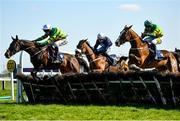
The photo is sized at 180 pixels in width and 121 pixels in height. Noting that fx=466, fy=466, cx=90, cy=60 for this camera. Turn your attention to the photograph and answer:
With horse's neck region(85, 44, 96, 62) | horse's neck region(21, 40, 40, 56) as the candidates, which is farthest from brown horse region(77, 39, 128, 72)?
horse's neck region(21, 40, 40, 56)

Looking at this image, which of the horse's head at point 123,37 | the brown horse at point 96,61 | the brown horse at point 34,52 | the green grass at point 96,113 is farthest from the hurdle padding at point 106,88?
the horse's head at point 123,37

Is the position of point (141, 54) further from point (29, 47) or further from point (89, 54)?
point (29, 47)

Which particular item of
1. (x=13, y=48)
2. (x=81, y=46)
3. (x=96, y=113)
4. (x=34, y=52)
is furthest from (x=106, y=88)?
(x=13, y=48)

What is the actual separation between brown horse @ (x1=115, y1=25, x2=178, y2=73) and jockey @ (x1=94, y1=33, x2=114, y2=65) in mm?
781

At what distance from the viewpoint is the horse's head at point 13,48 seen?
16.7 metres

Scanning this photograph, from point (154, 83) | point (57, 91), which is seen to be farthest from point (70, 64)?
point (154, 83)

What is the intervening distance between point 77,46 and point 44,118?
7.57m

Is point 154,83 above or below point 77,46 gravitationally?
below

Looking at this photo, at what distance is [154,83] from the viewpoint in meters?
11.9

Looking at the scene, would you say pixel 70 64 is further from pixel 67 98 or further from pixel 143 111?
pixel 143 111

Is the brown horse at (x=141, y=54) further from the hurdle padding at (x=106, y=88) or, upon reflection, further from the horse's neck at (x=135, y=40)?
the hurdle padding at (x=106, y=88)

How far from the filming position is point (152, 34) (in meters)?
15.7

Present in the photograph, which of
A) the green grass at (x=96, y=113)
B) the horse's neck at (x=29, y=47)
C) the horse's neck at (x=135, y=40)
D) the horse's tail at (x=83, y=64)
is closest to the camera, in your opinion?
the green grass at (x=96, y=113)

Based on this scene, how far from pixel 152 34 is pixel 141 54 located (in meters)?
0.93
